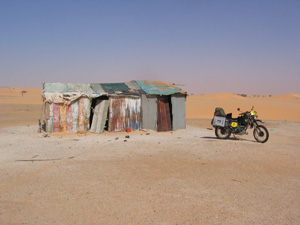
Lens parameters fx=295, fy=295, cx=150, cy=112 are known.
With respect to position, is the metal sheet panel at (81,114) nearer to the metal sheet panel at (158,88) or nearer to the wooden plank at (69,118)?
the wooden plank at (69,118)

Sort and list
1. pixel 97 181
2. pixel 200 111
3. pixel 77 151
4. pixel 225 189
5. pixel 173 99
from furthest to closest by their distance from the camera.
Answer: pixel 200 111, pixel 173 99, pixel 77 151, pixel 97 181, pixel 225 189

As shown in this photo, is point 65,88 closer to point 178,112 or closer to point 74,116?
point 74,116

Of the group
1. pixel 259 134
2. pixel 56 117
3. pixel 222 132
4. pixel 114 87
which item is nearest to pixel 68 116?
pixel 56 117

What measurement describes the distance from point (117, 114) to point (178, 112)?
11.7 feet

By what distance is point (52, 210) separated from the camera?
4.68 meters

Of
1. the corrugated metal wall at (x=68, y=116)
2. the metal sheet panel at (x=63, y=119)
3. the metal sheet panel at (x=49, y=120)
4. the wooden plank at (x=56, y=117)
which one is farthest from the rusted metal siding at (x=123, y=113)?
the metal sheet panel at (x=49, y=120)

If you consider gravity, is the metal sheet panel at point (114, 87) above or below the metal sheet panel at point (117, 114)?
above

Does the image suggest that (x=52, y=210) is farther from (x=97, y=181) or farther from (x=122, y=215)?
(x=97, y=181)

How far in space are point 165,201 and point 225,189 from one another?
136 centimetres

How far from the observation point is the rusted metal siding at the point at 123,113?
1570cm

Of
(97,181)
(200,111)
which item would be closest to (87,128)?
(97,181)

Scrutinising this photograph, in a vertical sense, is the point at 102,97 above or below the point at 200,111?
above

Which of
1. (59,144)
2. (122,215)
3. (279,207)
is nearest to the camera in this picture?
(122,215)

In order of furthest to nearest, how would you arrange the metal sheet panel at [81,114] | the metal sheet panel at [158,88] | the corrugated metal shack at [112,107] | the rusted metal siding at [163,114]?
the rusted metal siding at [163,114] < the metal sheet panel at [158,88] < the metal sheet panel at [81,114] < the corrugated metal shack at [112,107]
